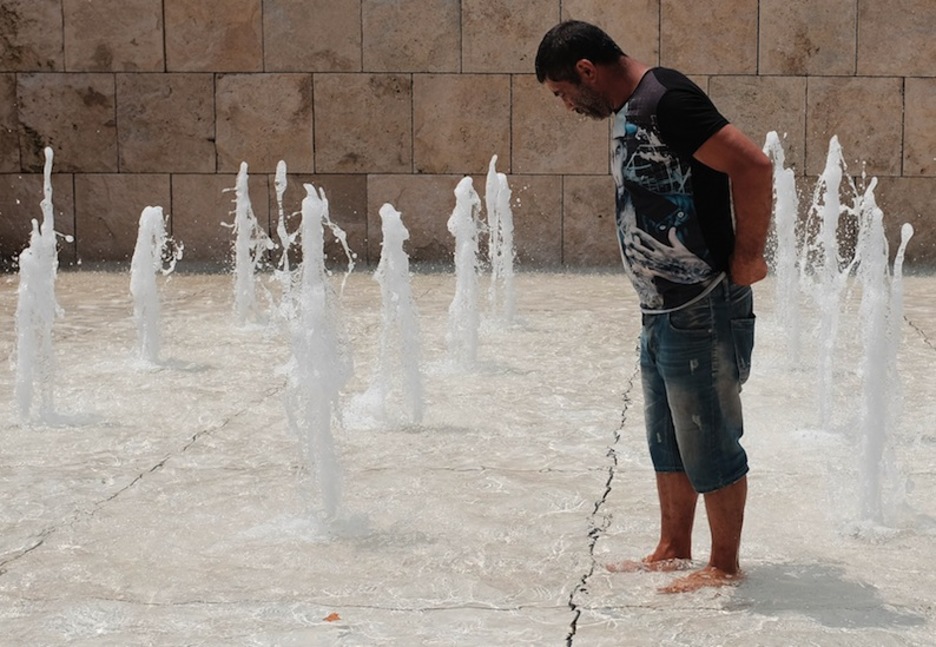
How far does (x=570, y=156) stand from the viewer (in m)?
11.7

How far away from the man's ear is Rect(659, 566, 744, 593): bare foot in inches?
51.1

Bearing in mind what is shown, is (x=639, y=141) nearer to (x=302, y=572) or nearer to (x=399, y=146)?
(x=302, y=572)

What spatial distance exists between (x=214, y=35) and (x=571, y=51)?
8.60m

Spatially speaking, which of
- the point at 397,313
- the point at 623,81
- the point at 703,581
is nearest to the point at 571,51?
the point at 623,81

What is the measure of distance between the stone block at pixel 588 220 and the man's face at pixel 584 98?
8.09m

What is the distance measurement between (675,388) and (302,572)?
1.17 m

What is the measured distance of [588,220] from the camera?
38.6 ft

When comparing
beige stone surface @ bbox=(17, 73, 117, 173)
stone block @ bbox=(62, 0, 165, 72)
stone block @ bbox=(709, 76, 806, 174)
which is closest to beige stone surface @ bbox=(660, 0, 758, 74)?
stone block @ bbox=(709, 76, 806, 174)

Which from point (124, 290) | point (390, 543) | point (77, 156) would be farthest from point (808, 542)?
point (77, 156)

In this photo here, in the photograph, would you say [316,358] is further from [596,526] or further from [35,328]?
[35,328]

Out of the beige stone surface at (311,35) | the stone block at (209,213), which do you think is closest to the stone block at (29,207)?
the stone block at (209,213)

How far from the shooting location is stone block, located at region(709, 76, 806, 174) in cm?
1155

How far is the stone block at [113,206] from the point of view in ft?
38.9

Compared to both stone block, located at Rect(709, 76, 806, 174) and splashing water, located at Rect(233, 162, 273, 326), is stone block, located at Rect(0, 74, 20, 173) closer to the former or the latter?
splashing water, located at Rect(233, 162, 273, 326)
